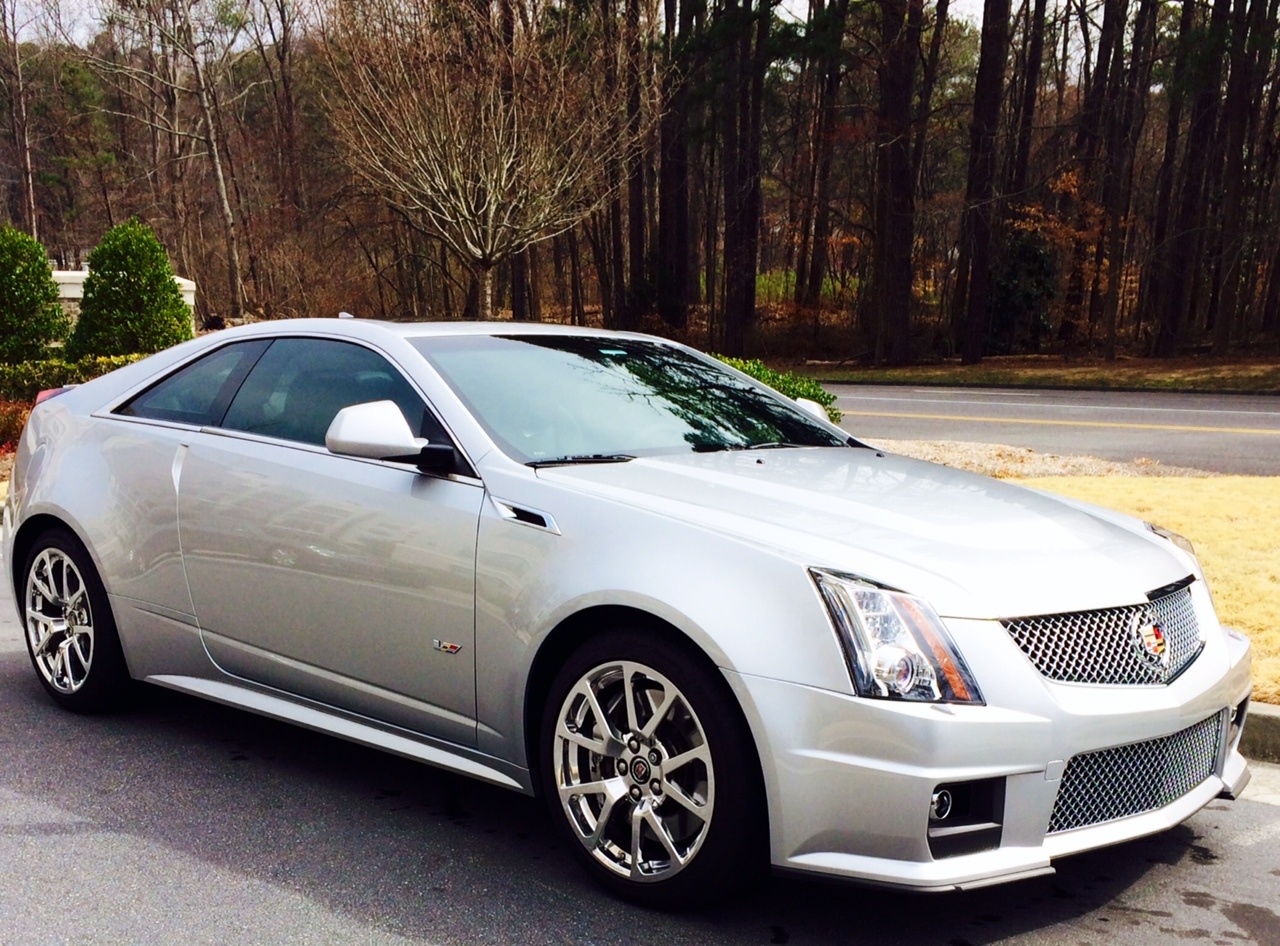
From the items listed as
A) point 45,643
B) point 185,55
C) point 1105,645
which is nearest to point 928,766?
point 1105,645

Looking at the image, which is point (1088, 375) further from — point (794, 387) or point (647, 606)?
point (647, 606)

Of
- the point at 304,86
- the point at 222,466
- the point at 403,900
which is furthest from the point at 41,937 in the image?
the point at 304,86

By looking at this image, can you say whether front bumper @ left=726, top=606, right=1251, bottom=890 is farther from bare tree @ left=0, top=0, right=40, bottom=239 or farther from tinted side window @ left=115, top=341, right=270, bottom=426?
bare tree @ left=0, top=0, right=40, bottom=239

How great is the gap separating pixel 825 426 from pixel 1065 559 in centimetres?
169

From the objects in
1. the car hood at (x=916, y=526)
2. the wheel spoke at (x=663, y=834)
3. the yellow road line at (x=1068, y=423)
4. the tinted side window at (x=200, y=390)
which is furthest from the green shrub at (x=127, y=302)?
the wheel spoke at (x=663, y=834)

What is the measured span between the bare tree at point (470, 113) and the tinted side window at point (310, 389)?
14293mm

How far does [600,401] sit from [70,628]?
8.17ft

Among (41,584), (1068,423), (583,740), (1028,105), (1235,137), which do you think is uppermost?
(1028,105)

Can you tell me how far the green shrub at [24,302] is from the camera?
17.4 m

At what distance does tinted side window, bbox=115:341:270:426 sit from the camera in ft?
15.9

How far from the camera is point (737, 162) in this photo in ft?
119

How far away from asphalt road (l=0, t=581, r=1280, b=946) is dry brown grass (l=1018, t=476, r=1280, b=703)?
1.63 m

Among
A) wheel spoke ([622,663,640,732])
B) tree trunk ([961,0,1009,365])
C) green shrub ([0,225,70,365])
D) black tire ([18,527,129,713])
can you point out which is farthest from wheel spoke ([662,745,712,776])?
tree trunk ([961,0,1009,365])

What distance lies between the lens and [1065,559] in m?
3.41
